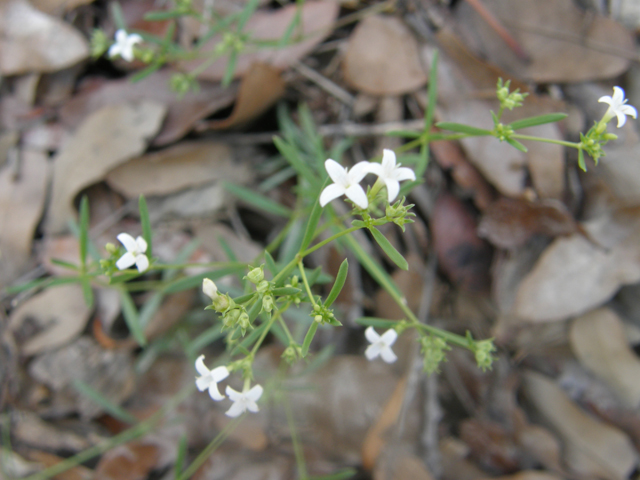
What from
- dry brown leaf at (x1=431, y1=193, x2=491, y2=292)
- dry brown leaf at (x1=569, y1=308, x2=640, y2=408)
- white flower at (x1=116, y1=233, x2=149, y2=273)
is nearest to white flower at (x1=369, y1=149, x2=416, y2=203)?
white flower at (x1=116, y1=233, x2=149, y2=273)

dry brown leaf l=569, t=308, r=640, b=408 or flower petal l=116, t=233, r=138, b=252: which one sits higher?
flower petal l=116, t=233, r=138, b=252

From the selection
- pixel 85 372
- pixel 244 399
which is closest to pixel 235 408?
pixel 244 399

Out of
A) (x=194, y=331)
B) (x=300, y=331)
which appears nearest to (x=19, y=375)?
(x=194, y=331)

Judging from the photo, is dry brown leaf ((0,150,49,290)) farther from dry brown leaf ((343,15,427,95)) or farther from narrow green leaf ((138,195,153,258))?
dry brown leaf ((343,15,427,95))

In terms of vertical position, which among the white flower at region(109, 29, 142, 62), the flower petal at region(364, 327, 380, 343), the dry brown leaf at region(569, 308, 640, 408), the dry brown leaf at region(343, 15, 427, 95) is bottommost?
the dry brown leaf at region(569, 308, 640, 408)

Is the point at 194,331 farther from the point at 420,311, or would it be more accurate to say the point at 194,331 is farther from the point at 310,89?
the point at 310,89

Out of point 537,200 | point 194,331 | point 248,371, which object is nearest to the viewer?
point 248,371
